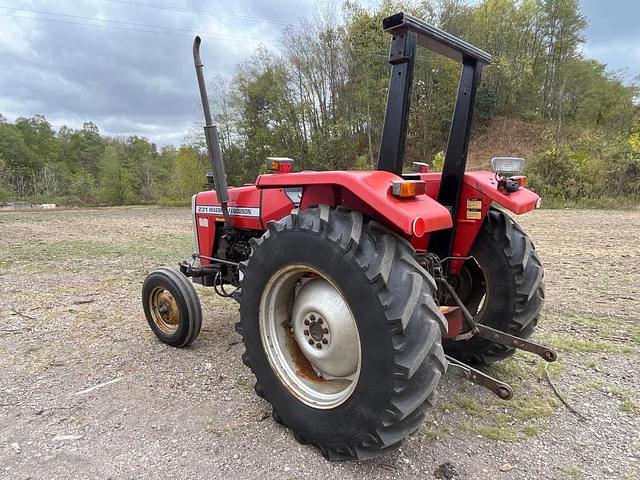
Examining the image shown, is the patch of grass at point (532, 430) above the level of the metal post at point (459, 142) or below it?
below

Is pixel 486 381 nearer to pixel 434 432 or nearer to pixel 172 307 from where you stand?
pixel 434 432

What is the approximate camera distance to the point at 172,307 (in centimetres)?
297

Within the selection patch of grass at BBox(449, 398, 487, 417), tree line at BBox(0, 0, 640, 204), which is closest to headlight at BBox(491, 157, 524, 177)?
patch of grass at BBox(449, 398, 487, 417)

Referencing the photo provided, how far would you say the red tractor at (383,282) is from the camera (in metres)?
1.52

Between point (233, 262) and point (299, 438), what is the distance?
1.55 m

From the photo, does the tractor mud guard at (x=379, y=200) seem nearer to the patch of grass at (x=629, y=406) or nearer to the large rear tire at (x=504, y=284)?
the large rear tire at (x=504, y=284)

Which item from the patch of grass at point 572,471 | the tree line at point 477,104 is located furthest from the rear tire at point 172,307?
the tree line at point 477,104

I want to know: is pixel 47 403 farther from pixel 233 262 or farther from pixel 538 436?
pixel 538 436

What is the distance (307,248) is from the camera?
1.70m

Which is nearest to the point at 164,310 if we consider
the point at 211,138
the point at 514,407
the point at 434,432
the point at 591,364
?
the point at 211,138

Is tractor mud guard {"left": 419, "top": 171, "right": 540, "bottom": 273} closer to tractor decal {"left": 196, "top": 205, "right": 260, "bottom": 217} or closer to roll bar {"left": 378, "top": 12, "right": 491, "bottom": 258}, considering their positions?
roll bar {"left": 378, "top": 12, "right": 491, "bottom": 258}

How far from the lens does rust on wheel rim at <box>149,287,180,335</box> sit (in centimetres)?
297

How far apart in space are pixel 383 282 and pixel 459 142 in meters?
1.07

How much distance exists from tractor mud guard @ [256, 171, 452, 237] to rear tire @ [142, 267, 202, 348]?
4.13 feet
